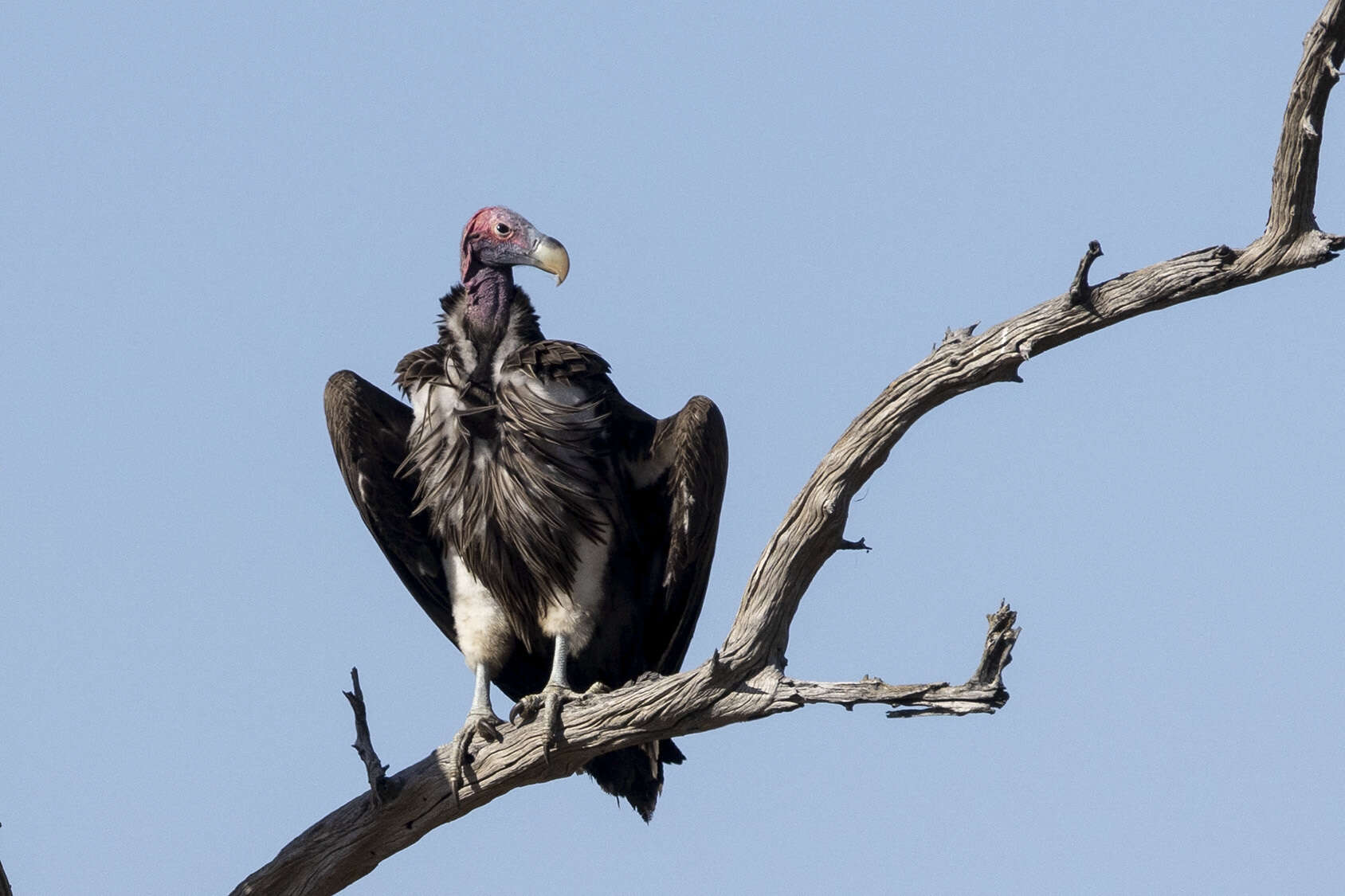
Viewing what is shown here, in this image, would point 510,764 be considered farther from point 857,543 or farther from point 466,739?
point 857,543

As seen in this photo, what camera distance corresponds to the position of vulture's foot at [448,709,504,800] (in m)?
6.68

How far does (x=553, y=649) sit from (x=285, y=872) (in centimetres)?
155

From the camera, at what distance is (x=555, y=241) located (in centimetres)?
809

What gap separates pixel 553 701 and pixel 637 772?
1053 mm

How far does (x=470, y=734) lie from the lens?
6832 millimetres

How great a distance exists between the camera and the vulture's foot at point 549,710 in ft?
21.4

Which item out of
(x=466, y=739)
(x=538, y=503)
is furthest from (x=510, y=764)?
(x=538, y=503)

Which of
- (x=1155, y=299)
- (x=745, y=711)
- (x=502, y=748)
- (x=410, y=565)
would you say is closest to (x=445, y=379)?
(x=410, y=565)

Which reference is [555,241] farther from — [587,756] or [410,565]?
[587,756]

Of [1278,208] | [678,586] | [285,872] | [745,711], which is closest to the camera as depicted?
[1278,208]

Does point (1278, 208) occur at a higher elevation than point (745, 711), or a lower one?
higher

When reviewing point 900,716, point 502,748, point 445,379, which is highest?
point 445,379

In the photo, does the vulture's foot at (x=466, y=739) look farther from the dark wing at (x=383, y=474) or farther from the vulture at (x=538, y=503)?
the dark wing at (x=383, y=474)

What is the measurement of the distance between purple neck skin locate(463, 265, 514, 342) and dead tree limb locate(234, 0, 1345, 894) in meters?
1.84
